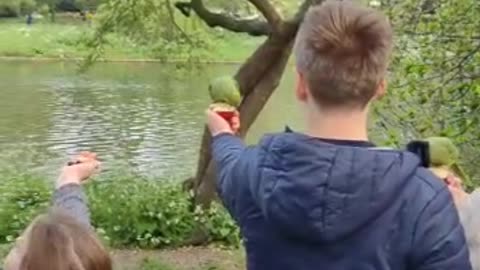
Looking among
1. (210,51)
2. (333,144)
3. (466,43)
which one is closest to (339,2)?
(333,144)

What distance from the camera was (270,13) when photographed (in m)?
9.48

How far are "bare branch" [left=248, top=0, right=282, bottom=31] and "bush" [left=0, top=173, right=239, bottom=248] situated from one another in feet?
5.87

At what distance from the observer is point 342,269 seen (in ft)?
6.26

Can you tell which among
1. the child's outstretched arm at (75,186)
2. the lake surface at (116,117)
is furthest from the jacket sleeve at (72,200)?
the lake surface at (116,117)

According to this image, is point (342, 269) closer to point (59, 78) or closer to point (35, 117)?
point (35, 117)

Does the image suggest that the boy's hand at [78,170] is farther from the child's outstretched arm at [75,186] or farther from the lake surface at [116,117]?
the lake surface at [116,117]

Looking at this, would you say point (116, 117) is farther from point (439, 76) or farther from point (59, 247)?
point (59, 247)

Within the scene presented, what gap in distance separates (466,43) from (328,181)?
3.76 metres

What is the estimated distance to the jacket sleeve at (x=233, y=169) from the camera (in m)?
2.01

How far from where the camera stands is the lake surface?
15.4 meters

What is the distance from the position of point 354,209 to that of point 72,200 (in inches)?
29.6

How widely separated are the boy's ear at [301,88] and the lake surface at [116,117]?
9.52 m

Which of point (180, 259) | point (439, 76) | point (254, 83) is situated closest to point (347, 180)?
point (439, 76)

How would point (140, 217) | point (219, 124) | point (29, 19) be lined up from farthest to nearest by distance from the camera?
1. point (29, 19)
2. point (140, 217)
3. point (219, 124)
